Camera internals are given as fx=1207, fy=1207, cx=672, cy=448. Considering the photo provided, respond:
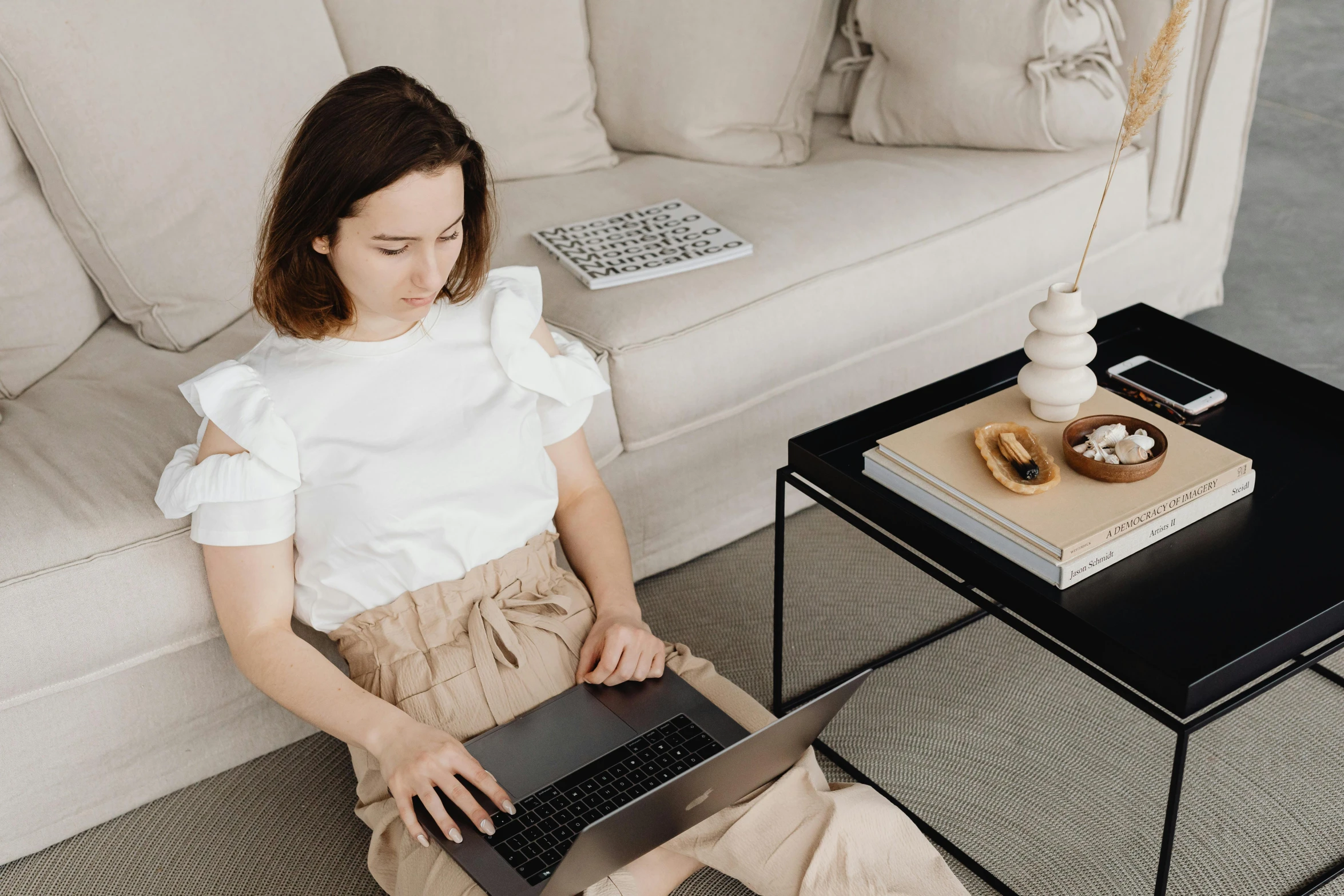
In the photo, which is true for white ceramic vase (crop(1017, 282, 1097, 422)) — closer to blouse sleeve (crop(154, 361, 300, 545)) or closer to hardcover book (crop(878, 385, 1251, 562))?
hardcover book (crop(878, 385, 1251, 562))

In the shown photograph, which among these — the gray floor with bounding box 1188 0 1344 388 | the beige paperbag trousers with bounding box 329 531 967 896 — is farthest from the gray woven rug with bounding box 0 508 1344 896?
the gray floor with bounding box 1188 0 1344 388

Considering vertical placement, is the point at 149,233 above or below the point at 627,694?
above

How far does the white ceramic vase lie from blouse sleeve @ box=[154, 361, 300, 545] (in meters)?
0.80

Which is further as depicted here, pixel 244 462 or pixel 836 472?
pixel 836 472

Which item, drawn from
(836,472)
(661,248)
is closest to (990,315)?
(661,248)

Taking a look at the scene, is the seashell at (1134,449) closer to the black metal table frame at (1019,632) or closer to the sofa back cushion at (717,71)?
the black metal table frame at (1019,632)

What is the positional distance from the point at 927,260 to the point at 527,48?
80 cm

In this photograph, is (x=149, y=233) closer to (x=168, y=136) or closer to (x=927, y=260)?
(x=168, y=136)

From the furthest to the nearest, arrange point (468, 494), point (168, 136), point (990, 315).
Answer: point (990, 315), point (168, 136), point (468, 494)

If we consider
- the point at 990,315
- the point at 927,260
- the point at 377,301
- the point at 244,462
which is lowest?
the point at 990,315

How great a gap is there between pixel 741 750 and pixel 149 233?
1.19m

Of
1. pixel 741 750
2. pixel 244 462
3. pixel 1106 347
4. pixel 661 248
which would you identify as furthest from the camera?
pixel 661 248

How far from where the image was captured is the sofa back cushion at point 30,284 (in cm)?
166

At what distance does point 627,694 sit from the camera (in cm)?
128
